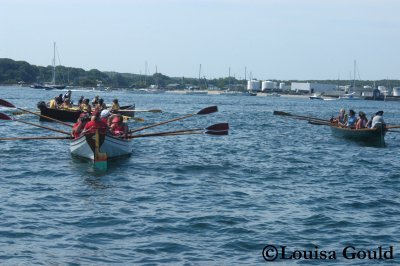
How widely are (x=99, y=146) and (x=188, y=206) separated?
21.2 feet

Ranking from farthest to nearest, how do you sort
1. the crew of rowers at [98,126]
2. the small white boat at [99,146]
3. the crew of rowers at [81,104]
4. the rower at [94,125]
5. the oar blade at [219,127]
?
1. the crew of rowers at [81,104]
2. the oar blade at [219,127]
3. the crew of rowers at [98,126]
4. the rower at [94,125]
5. the small white boat at [99,146]

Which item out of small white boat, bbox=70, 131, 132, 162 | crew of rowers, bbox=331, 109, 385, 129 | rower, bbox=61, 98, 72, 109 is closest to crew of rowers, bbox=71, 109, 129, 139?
small white boat, bbox=70, 131, 132, 162

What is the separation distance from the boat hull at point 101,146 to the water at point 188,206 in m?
0.44

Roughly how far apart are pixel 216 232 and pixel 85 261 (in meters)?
3.43

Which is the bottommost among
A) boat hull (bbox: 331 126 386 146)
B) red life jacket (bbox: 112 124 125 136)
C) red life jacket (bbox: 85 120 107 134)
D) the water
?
the water

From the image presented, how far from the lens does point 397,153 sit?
108ft

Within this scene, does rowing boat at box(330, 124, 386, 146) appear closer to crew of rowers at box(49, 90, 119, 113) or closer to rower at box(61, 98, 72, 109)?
crew of rowers at box(49, 90, 119, 113)

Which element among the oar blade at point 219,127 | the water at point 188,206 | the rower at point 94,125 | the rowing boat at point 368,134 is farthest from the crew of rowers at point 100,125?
the rowing boat at point 368,134

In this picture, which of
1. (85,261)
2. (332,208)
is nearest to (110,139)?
(332,208)

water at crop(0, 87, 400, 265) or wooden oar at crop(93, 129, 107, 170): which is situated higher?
wooden oar at crop(93, 129, 107, 170)

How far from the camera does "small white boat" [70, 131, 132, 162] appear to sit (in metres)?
23.7

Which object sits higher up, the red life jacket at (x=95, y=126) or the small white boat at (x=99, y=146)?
the red life jacket at (x=95, y=126)

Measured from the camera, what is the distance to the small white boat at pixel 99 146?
23.7 metres

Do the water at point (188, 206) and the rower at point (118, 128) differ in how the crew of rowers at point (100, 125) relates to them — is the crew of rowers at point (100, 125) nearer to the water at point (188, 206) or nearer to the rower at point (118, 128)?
the rower at point (118, 128)
